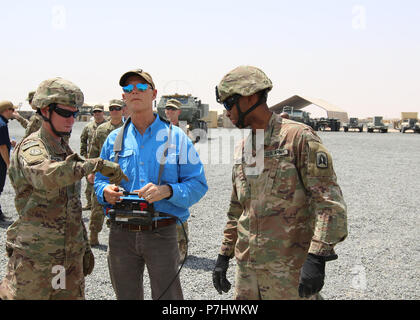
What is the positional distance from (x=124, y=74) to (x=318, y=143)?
1.50 m

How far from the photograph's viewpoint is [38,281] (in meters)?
2.54

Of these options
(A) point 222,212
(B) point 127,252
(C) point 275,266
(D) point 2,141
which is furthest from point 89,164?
(A) point 222,212

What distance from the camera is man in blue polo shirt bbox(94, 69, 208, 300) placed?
2852 millimetres

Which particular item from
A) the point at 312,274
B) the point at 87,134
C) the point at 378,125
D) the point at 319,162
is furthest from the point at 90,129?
the point at 378,125

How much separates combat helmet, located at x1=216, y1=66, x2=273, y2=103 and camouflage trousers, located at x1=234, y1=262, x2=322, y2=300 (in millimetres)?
1099

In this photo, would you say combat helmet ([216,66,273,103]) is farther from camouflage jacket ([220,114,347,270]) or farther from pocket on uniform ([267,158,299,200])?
pocket on uniform ([267,158,299,200])

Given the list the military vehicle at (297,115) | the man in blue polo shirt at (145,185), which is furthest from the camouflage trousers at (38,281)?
the military vehicle at (297,115)

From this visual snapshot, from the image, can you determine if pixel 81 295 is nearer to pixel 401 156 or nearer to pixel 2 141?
pixel 2 141

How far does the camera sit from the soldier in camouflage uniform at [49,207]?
8.00 feet

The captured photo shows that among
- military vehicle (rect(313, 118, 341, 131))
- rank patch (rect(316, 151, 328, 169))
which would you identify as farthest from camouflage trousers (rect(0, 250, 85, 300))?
military vehicle (rect(313, 118, 341, 131))

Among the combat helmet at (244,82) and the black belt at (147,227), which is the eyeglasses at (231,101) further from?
the black belt at (147,227)

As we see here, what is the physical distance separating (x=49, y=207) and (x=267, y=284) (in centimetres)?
150

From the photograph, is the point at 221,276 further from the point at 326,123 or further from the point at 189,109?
the point at 326,123

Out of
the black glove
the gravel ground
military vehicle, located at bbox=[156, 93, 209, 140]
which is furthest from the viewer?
military vehicle, located at bbox=[156, 93, 209, 140]
